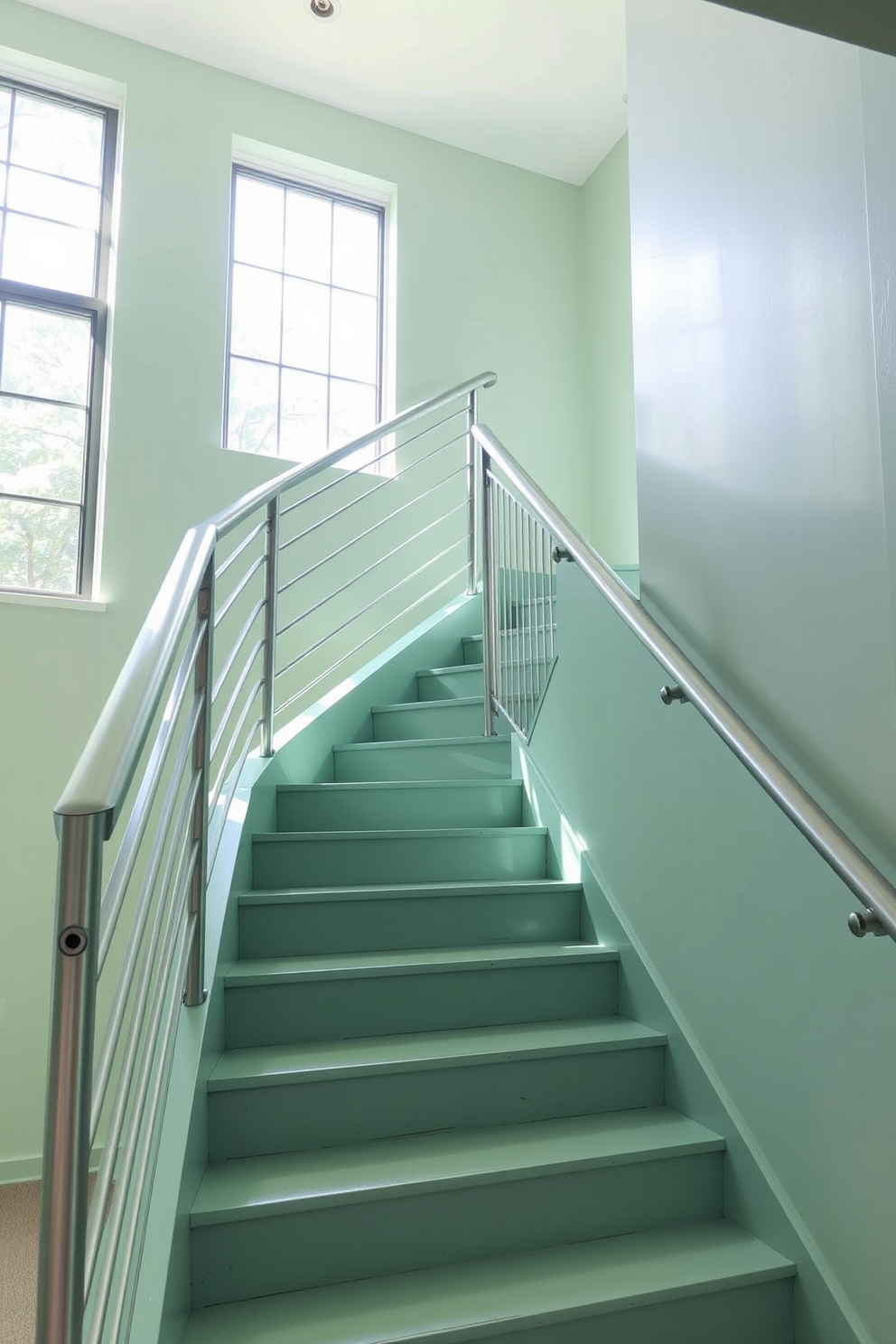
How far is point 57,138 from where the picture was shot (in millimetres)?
3957

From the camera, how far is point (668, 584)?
6.93 feet

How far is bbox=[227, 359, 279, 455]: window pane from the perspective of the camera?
13.8ft

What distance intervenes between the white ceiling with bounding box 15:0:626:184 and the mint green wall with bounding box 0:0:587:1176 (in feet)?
0.31

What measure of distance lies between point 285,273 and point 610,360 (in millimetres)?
1601

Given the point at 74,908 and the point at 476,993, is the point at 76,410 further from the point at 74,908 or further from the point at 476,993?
the point at 74,908

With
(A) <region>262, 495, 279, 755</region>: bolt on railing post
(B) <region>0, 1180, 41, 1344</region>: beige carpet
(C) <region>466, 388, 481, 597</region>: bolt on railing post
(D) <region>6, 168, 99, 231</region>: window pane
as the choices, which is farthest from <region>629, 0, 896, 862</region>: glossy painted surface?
(D) <region>6, 168, 99, 231</region>: window pane

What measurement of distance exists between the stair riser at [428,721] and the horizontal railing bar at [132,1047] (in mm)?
1600

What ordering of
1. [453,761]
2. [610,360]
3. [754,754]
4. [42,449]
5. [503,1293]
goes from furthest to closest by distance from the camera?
1. [610,360]
2. [42,449]
3. [453,761]
4. [754,754]
5. [503,1293]

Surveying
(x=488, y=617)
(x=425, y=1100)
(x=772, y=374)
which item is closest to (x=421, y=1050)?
(x=425, y=1100)

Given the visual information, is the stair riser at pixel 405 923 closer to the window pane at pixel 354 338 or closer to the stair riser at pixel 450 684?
the stair riser at pixel 450 684

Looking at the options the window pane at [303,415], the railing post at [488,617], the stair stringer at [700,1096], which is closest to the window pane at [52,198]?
the window pane at [303,415]

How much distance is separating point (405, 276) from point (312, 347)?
1.84 ft

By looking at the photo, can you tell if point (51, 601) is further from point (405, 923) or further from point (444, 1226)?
point (444, 1226)

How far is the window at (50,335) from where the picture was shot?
3.72 metres
